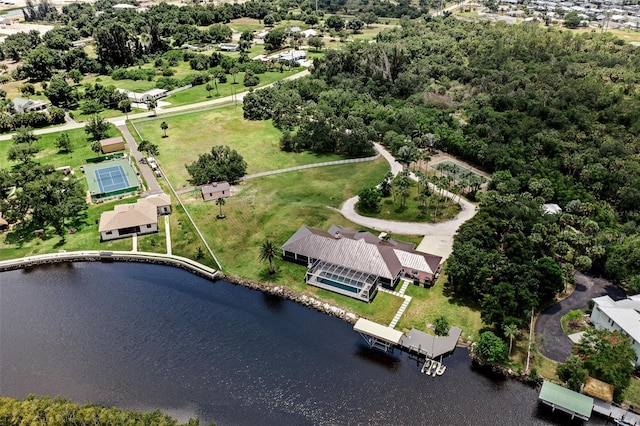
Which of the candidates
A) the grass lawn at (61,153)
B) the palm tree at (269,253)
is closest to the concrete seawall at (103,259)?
the palm tree at (269,253)

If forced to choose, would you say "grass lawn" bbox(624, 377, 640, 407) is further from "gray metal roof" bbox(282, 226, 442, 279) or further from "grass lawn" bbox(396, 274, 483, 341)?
"gray metal roof" bbox(282, 226, 442, 279)

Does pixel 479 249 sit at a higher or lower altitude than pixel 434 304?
higher

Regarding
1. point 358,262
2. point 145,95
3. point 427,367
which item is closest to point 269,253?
point 358,262

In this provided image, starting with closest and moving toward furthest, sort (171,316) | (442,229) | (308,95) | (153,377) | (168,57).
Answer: (153,377), (171,316), (442,229), (308,95), (168,57)

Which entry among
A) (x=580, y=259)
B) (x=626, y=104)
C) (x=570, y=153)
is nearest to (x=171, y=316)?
(x=580, y=259)

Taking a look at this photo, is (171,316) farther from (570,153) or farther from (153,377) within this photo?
(570,153)

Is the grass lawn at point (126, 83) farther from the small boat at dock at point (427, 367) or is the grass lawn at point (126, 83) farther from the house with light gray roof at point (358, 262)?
the small boat at dock at point (427, 367)
